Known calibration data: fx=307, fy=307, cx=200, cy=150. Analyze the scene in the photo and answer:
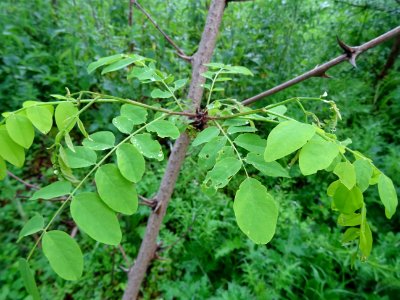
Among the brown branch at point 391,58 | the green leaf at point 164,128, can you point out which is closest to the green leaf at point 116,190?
the green leaf at point 164,128

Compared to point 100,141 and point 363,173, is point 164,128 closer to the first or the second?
point 100,141

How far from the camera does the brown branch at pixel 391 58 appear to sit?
2901 mm

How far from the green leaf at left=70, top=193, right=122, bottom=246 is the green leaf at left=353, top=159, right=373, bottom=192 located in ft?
1.36

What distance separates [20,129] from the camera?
0.55m

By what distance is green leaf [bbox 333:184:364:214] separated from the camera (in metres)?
0.52

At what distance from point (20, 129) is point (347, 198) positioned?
58 cm

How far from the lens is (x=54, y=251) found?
501 millimetres

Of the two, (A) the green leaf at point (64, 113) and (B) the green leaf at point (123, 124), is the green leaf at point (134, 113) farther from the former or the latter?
(A) the green leaf at point (64, 113)

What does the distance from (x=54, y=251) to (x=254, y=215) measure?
330 mm

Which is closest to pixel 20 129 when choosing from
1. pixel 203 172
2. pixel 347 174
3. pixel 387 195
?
pixel 347 174

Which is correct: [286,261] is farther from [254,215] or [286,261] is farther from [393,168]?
[254,215]

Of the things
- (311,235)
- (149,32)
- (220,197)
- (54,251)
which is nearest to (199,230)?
(220,197)

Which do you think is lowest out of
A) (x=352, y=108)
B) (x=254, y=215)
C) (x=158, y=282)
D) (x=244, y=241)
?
(x=158, y=282)

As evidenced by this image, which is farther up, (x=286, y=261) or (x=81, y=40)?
(x=81, y=40)
